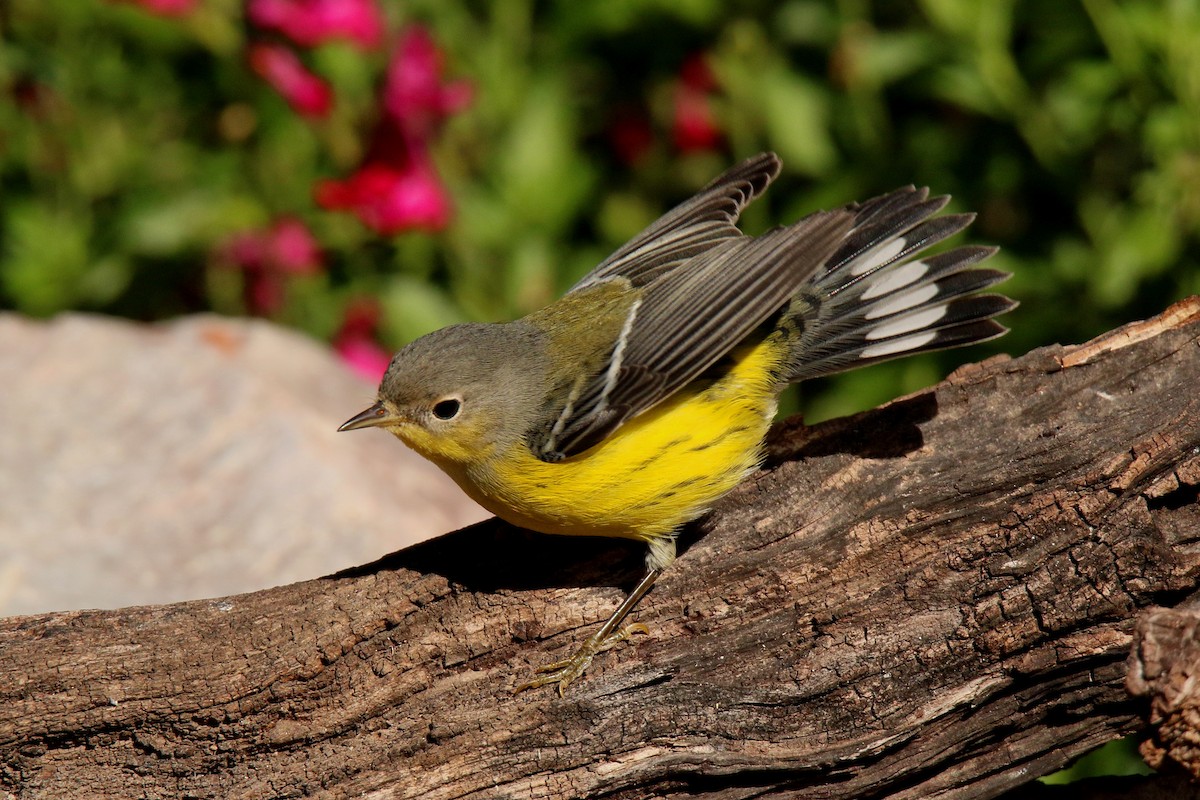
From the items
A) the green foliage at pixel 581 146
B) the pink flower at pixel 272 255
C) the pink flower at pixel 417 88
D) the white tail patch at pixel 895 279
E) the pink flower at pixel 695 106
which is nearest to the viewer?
the white tail patch at pixel 895 279

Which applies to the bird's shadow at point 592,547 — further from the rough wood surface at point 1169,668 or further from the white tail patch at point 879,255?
the rough wood surface at point 1169,668

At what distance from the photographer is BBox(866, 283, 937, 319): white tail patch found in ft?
12.5

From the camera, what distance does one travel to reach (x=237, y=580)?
192 inches

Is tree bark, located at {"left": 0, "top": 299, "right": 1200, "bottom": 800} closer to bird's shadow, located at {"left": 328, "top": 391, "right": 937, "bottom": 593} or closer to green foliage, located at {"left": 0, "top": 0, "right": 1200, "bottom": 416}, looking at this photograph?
bird's shadow, located at {"left": 328, "top": 391, "right": 937, "bottom": 593}

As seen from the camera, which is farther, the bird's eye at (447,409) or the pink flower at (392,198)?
the pink flower at (392,198)

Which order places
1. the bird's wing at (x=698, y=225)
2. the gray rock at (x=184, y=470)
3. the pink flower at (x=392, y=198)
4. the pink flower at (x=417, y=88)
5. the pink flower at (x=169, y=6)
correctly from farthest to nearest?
the pink flower at (x=169, y=6), the pink flower at (x=392, y=198), the pink flower at (x=417, y=88), the gray rock at (x=184, y=470), the bird's wing at (x=698, y=225)

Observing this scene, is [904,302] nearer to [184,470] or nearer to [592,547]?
[592,547]

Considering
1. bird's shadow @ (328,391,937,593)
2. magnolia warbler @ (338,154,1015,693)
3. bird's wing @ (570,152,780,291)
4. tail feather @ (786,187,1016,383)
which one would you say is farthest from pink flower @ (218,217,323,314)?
tail feather @ (786,187,1016,383)

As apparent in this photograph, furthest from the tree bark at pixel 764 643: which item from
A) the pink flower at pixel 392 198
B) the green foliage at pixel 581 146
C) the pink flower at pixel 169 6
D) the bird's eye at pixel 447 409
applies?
the pink flower at pixel 169 6

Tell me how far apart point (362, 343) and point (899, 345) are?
3255 mm

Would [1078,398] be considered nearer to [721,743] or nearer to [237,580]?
[721,743]

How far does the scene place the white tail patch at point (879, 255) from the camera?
3889 millimetres

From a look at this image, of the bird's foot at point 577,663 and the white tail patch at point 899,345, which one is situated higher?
the white tail patch at point 899,345

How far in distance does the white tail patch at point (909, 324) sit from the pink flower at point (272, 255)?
3307mm
